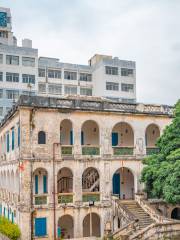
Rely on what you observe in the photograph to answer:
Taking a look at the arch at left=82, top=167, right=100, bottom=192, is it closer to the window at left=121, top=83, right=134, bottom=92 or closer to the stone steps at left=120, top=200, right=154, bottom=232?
the stone steps at left=120, top=200, right=154, bottom=232

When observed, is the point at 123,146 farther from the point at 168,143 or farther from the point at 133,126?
the point at 168,143

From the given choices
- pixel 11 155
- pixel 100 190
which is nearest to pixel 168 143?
pixel 100 190

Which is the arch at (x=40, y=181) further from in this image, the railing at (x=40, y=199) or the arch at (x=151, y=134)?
the arch at (x=151, y=134)

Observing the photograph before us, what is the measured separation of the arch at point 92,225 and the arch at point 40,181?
374 centimetres

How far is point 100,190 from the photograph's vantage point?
86.8 feet

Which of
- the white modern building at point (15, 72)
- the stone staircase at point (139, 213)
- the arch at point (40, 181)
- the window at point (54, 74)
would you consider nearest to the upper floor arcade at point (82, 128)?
the arch at point (40, 181)

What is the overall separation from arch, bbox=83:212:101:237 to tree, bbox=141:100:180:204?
4.37m

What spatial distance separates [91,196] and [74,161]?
8.95 feet

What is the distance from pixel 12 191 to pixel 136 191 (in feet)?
31.0

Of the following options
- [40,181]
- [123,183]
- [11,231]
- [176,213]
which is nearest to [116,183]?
[123,183]

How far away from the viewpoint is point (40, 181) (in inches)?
1021

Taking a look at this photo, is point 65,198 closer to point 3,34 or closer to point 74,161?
point 74,161

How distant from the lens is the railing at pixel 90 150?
1041 inches

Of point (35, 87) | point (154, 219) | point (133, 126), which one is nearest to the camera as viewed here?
point (154, 219)
